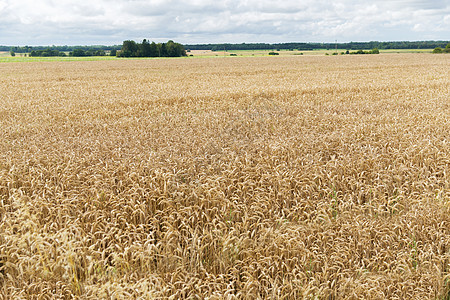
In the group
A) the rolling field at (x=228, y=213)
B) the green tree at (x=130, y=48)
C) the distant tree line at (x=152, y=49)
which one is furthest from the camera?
the distant tree line at (x=152, y=49)

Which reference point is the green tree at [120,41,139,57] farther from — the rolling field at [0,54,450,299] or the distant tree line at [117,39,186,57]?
the rolling field at [0,54,450,299]

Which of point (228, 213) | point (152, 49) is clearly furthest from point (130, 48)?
point (228, 213)

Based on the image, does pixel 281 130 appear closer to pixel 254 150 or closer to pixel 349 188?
pixel 254 150

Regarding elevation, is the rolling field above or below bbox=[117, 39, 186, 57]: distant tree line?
below

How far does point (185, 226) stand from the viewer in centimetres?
446

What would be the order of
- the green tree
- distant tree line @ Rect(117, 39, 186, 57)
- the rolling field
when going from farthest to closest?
distant tree line @ Rect(117, 39, 186, 57), the green tree, the rolling field

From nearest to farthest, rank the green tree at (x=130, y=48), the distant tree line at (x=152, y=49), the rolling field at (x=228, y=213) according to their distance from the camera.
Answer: the rolling field at (x=228, y=213)
the green tree at (x=130, y=48)
the distant tree line at (x=152, y=49)

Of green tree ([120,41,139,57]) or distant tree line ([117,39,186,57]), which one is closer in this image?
green tree ([120,41,139,57])

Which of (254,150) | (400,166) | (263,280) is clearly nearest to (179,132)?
(254,150)

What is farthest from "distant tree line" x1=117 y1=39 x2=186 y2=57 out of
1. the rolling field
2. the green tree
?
the rolling field

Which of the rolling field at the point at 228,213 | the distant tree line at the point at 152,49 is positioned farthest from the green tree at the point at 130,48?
the rolling field at the point at 228,213

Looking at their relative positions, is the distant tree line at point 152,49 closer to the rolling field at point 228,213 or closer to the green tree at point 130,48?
the green tree at point 130,48

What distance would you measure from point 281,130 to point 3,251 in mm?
6900

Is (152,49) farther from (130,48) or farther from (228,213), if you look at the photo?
(228,213)
